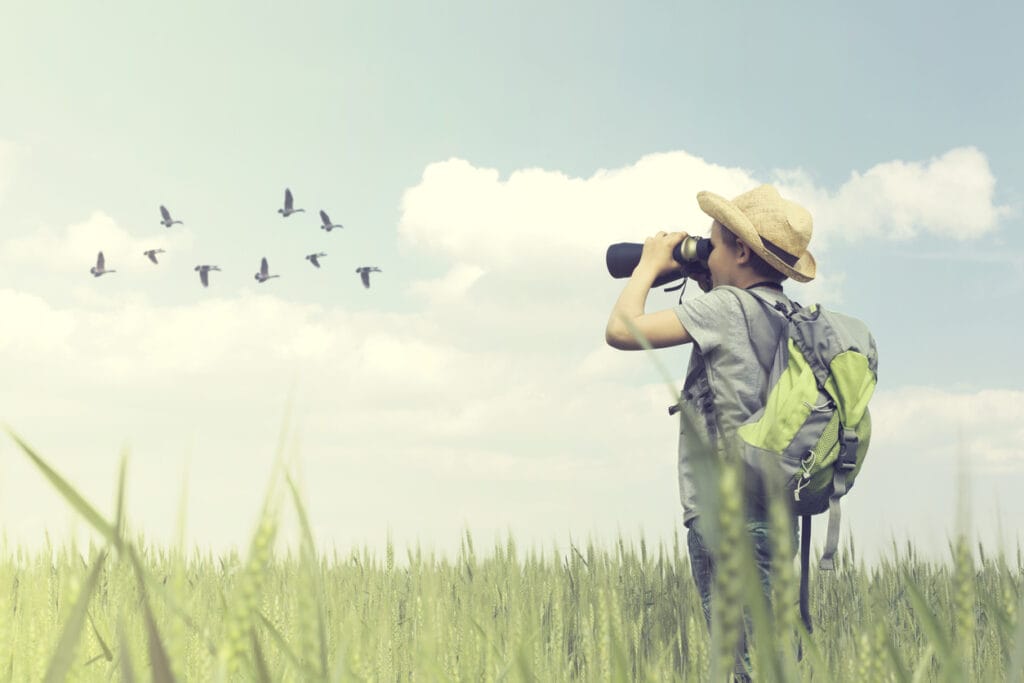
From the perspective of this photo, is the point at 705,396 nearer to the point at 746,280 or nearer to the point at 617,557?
the point at 746,280

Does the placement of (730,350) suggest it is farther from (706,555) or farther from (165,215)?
(165,215)

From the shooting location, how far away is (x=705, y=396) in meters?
3.34

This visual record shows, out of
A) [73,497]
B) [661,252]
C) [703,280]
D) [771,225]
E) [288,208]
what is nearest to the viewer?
[73,497]

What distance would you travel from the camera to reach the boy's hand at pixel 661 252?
3.61 m

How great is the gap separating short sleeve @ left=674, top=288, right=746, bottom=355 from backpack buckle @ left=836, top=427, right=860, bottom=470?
50cm

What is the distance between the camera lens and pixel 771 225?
3.55m

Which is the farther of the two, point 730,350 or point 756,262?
→ point 756,262

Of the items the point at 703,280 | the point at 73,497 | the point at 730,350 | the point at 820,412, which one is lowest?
the point at 73,497

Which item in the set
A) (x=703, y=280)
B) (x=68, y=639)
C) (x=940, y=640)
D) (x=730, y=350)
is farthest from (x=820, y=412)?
(x=68, y=639)

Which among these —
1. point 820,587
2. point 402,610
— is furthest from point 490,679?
point 820,587

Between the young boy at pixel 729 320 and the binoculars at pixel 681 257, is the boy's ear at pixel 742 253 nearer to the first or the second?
the young boy at pixel 729 320

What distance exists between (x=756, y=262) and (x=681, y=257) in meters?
0.30

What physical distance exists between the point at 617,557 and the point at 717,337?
2.32m

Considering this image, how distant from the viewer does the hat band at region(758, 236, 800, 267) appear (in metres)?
3.58
